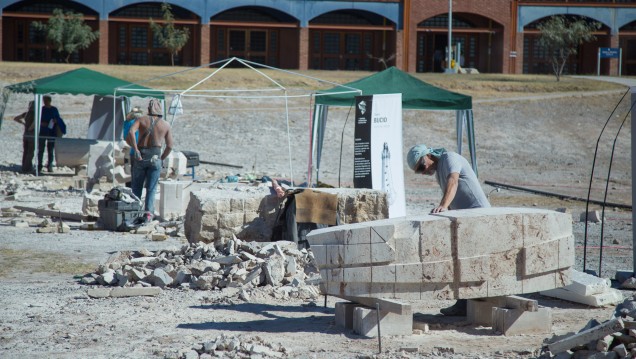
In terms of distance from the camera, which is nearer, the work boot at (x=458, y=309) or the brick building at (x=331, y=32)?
the work boot at (x=458, y=309)

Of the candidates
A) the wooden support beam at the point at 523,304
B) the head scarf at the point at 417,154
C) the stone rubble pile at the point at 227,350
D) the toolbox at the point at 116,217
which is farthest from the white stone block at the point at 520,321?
the toolbox at the point at 116,217

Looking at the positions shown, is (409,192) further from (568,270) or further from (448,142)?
(568,270)

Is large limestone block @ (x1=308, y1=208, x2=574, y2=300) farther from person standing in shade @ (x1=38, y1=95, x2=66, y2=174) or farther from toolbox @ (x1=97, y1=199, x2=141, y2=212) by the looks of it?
person standing in shade @ (x1=38, y1=95, x2=66, y2=174)

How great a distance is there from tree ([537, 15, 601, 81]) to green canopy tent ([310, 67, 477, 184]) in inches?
1044

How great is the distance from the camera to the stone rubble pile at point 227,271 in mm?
9797

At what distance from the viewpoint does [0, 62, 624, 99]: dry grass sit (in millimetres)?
35969

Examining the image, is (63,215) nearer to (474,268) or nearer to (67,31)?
(474,268)

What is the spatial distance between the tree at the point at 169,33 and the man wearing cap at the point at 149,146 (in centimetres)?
2923

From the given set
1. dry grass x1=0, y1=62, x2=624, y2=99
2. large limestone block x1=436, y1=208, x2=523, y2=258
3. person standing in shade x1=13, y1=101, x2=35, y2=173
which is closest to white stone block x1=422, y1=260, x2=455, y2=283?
large limestone block x1=436, y1=208, x2=523, y2=258

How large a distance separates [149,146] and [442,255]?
7.55 meters

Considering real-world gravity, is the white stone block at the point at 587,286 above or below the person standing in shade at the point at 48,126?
below

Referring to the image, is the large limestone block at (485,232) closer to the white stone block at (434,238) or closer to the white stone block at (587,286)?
the white stone block at (434,238)

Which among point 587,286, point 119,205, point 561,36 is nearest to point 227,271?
point 587,286

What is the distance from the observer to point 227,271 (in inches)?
394
